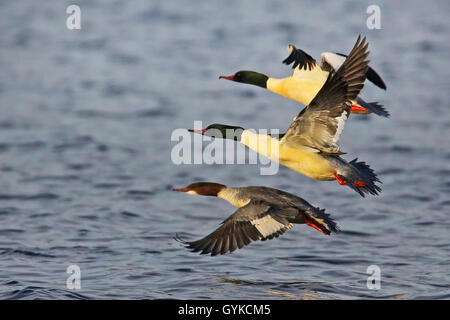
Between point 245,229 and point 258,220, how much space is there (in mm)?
139

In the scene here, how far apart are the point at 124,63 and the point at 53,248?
796cm

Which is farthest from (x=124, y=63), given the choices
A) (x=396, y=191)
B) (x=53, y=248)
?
(x=53, y=248)

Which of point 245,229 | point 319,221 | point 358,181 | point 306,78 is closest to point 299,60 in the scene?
point 306,78

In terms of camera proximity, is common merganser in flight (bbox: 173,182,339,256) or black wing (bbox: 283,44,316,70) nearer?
common merganser in flight (bbox: 173,182,339,256)

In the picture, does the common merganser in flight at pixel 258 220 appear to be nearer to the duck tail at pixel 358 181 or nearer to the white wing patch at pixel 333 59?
the duck tail at pixel 358 181

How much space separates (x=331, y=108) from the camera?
706 cm

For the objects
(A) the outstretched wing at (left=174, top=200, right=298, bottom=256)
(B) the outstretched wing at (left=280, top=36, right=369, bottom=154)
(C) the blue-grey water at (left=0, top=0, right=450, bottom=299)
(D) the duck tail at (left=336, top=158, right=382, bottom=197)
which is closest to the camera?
(A) the outstretched wing at (left=174, top=200, right=298, bottom=256)

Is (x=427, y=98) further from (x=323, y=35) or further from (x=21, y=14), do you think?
(x=21, y=14)

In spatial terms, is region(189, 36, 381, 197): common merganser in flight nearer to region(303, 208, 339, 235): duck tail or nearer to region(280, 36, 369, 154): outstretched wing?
region(280, 36, 369, 154): outstretched wing

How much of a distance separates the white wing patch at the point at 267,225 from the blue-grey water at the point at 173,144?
0.84 m

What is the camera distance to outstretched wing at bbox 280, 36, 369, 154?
696 centimetres

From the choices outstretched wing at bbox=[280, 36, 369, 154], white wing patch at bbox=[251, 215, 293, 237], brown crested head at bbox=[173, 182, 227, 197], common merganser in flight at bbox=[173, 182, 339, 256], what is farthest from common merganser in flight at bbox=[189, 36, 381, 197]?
white wing patch at bbox=[251, 215, 293, 237]

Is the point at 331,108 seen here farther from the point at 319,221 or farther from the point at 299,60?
the point at 299,60

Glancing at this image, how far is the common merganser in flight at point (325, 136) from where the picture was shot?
22.9 ft
